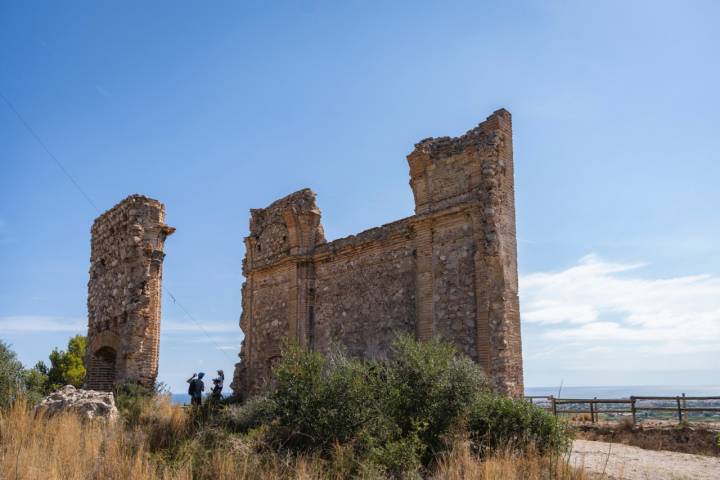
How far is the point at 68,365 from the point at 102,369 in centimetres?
1730

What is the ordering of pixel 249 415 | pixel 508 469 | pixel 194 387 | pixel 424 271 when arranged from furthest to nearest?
1. pixel 194 387
2. pixel 424 271
3. pixel 249 415
4. pixel 508 469

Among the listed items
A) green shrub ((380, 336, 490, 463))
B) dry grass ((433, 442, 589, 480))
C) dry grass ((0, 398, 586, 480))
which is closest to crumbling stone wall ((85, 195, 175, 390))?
dry grass ((0, 398, 586, 480))

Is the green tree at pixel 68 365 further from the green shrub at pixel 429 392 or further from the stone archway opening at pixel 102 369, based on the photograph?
the green shrub at pixel 429 392

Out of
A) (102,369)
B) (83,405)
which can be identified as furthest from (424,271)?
(102,369)

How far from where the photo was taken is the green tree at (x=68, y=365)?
31.5m

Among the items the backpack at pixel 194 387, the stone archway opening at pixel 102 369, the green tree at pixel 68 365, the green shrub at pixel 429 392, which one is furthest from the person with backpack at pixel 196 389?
the green tree at pixel 68 365

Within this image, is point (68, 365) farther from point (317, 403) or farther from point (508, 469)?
point (508, 469)

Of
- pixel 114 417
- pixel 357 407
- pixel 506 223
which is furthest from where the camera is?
pixel 506 223

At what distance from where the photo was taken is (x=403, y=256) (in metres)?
14.7

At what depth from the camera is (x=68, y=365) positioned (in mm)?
32125

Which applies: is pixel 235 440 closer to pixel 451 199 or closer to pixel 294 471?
pixel 294 471

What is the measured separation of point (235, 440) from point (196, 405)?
5.68 meters

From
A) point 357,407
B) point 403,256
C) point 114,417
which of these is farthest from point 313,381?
point 403,256

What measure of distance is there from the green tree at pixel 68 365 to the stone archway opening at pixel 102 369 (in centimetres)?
1568
